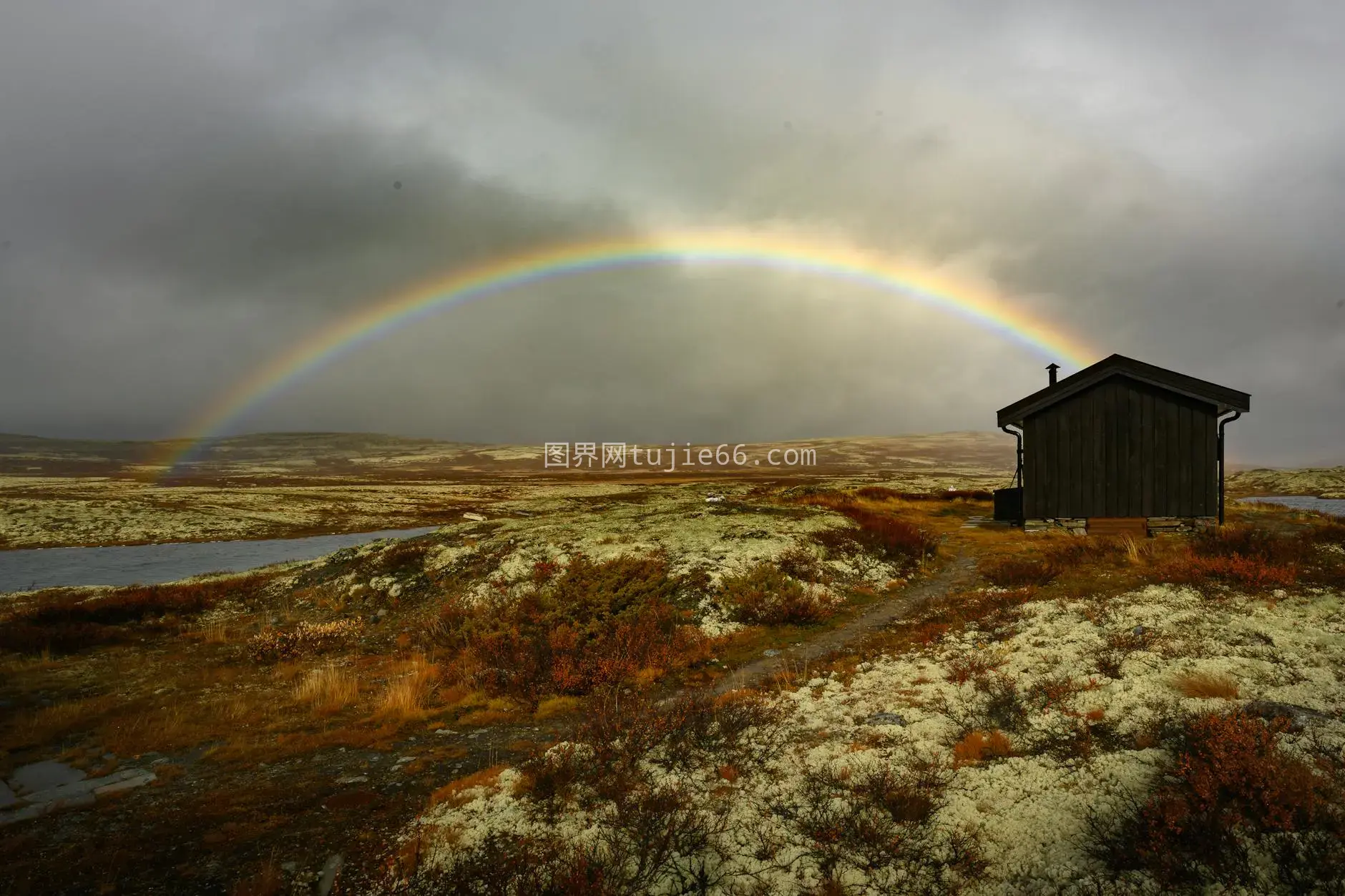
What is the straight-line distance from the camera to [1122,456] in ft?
76.6

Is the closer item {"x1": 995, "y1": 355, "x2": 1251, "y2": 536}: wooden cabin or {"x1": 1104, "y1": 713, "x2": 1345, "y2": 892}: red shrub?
{"x1": 1104, "y1": 713, "x2": 1345, "y2": 892}: red shrub

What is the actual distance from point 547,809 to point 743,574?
39.9 feet

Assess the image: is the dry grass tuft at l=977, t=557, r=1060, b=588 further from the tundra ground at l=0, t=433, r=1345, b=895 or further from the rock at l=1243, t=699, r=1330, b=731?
the rock at l=1243, t=699, r=1330, b=731

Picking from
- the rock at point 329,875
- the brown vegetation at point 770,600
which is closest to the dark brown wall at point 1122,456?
the brown vegetation at point 770,600

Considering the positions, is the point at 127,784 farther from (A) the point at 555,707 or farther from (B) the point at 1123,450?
(B) the point at 1123,450

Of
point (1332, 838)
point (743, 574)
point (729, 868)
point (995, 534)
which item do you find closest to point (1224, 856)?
point (1332, 838)

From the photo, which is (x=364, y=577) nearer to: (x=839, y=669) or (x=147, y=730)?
(x=147, y=730)

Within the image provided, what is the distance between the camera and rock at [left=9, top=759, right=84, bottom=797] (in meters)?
9.15

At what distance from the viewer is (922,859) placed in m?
5.49

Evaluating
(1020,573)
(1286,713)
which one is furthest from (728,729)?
(1020,573)

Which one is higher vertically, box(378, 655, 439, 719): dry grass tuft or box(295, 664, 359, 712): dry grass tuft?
box(378, 655, 439, 719): dry grass tuft

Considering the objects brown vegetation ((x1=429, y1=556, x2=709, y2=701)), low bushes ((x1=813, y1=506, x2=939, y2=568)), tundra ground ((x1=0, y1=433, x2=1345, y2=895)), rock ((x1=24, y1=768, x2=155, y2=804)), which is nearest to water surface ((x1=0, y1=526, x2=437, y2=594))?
tundra ground ((x1=0, y1=433, x2=1345, y2=895))

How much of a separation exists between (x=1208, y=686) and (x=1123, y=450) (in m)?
18.7

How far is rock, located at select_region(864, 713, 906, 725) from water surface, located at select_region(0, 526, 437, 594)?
29.8m
